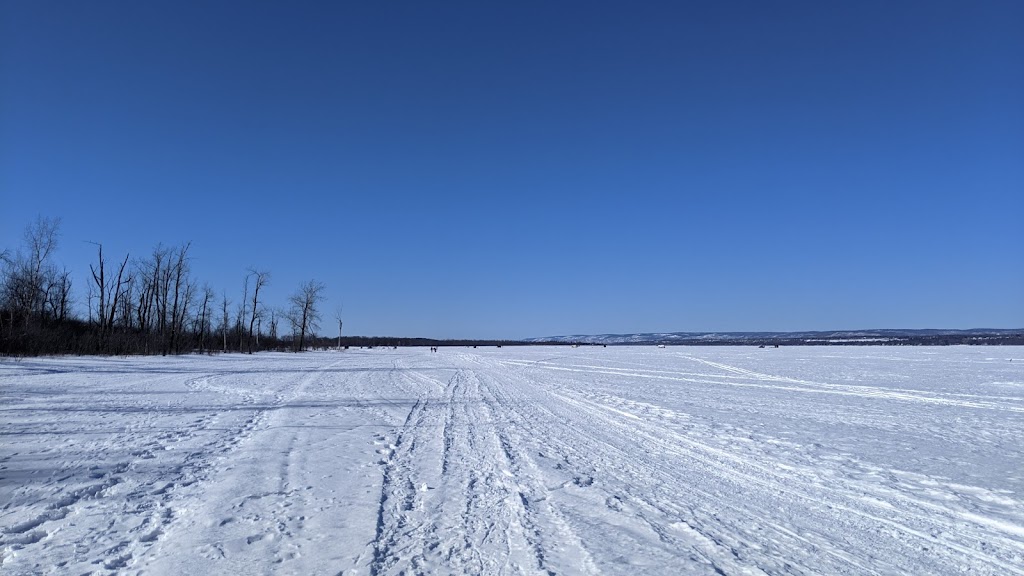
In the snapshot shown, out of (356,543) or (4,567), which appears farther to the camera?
(356,543)

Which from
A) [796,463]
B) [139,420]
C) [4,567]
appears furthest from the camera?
[139,420]

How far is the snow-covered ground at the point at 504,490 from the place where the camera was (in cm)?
403

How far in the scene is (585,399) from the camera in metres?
14.9

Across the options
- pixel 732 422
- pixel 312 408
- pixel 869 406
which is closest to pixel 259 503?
pixel 312 408

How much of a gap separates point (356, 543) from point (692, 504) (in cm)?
322

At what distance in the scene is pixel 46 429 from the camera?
895 cm

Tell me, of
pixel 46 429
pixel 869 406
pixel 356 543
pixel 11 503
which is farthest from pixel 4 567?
pixel 869 406

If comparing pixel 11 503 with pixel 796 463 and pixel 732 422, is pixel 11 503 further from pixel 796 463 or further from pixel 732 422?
pixel 732 422

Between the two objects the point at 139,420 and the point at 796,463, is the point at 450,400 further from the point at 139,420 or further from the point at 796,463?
the point at 796,463

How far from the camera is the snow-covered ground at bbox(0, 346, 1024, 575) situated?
4031 mm

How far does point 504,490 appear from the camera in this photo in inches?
225

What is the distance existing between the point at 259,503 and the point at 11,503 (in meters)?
2.32

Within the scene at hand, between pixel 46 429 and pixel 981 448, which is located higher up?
pixel 46 429

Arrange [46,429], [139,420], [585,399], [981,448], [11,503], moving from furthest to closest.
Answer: [585,399] → [139,420] → [46,429] → [981,448] → [11,503]
